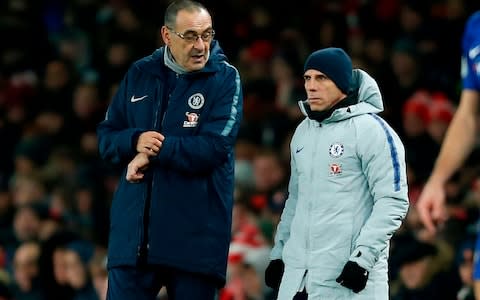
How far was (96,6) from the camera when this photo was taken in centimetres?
1669

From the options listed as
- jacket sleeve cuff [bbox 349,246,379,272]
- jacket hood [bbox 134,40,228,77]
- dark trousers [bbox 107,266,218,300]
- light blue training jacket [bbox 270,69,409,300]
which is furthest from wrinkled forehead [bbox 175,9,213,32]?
jacket sleeve cuff [bbox 349,246,379,272]

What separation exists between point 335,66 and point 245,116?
22.9 ft

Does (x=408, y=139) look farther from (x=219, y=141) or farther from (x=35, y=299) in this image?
(x=219, y=141)

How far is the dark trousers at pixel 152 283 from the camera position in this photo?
6.54 m

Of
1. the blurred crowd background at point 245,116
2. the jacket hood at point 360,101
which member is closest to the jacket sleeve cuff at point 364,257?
the jacket hood at point 360,101

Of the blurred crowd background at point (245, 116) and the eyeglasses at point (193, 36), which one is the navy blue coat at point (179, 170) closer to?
the eyeglasses at point (193, 36)

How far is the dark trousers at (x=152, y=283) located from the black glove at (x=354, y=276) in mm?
685

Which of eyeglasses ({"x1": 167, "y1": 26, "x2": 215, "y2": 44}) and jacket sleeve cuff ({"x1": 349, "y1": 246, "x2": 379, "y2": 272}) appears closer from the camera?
jacket sleeve cuff ({"x1": 349, "y1": 246, "x2": 379, "y2": 272})

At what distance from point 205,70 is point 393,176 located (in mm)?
1002

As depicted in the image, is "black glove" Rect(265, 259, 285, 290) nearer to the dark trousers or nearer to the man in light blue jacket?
the man in light blue jacket

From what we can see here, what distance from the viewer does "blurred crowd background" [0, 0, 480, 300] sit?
10188 millimetres

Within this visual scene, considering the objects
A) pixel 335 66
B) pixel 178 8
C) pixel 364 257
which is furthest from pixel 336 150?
pixel 178 8

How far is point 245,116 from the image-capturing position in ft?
44.5

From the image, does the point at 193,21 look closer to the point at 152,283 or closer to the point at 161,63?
the point at 161,63
